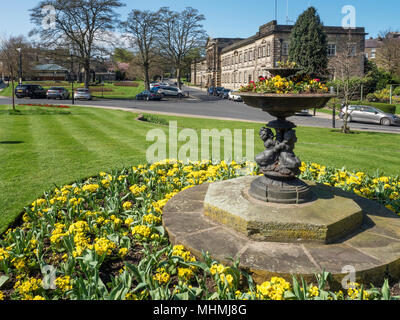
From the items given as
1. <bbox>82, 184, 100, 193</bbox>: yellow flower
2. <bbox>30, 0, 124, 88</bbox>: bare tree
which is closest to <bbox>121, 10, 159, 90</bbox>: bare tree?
<bbox>30, 0, 124, 88</bbox>: bare tree

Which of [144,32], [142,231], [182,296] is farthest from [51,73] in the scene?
[182,296]

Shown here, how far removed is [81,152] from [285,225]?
7915mm

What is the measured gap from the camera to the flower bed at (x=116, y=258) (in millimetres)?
3318

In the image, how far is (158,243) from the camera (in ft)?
14.6

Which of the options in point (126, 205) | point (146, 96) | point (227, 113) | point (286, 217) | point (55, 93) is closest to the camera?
point (286, 217)

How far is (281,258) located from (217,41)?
256 ft

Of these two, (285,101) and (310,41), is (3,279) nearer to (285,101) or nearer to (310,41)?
(285,101)

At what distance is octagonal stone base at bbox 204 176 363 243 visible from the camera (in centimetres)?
414

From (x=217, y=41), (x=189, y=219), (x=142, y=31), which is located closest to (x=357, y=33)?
(x=142, y=31)

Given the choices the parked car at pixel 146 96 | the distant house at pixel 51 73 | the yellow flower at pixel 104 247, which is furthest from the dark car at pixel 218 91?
→ the distant house at pixel 51 73

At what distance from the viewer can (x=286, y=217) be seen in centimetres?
425

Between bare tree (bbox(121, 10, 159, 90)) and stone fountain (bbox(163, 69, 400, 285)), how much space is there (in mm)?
47845

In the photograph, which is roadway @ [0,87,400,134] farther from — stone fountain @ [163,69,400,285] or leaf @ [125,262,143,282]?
leaf @ [125,262,143,282]

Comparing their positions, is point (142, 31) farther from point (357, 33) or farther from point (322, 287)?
point (322, 287)
